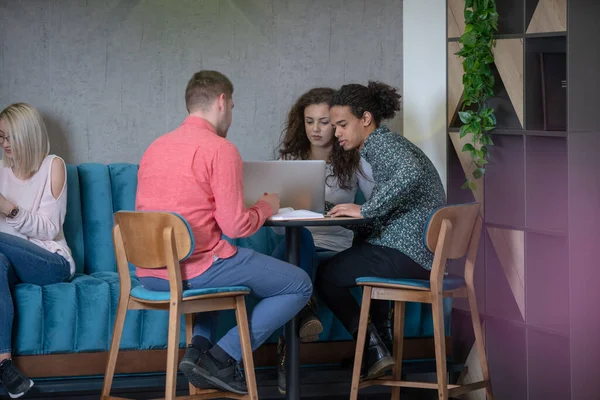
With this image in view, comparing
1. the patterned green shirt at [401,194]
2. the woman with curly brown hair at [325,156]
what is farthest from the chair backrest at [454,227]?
the woman with curly brown hair at [325,156]

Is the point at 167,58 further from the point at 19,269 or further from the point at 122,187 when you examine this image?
the point at 19,269

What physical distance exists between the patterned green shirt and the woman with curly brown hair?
49cm

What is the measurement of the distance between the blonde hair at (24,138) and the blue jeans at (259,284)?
1073mm

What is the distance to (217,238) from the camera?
10.8 feet

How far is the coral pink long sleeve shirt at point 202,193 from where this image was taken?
3.19m

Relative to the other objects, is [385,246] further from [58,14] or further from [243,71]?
[58,14]

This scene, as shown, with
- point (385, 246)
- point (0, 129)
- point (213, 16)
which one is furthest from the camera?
point (213, 16)

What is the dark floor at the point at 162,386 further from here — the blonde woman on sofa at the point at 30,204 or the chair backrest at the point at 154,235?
the chair backrest at the point at 154,235

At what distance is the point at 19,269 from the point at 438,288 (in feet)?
5.93

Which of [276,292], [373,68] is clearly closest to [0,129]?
[276,292]

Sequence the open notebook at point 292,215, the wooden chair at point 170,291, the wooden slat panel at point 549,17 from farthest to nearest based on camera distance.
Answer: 1. the wooden slat panel at point 549,17
2. the open notebook at point 292,215
3. the wooden chair at point 170,291

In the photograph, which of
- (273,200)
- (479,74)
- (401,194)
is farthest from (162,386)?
(479,74)

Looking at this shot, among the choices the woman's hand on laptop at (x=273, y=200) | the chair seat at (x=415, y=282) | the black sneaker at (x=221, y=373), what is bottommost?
the black sneaker at (x=221, y=373)

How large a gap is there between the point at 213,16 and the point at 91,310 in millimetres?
1760
